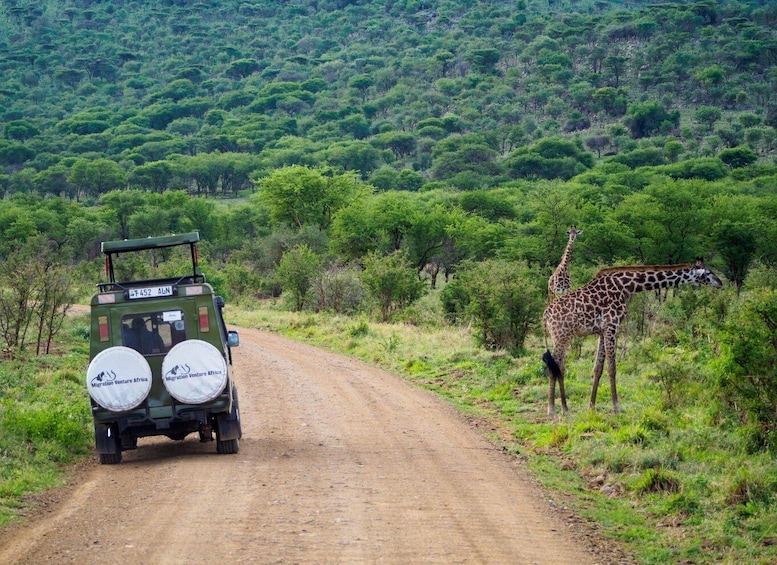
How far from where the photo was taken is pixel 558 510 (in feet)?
29.0

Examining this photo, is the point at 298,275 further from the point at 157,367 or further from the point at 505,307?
the point at 157,367

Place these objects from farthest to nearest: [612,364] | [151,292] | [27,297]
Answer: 1. [27,297]
2. [612,364]
3. [151,292]

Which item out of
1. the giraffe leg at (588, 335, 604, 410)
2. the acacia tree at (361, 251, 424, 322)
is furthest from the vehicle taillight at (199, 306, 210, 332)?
Result: the acacia tree at (361, 251, 424, 322)

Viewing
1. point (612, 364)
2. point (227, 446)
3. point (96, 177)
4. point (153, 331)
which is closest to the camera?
point (153, 331)

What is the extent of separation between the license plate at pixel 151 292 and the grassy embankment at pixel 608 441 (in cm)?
219

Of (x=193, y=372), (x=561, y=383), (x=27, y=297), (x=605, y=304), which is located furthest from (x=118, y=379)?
(x=27, y=297)

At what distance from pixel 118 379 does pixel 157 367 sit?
514mm

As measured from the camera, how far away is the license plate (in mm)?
10336

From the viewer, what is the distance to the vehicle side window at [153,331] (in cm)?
1045

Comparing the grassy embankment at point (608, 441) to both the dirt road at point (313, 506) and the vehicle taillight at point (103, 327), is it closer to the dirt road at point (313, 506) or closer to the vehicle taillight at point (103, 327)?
the dirt road at point (313, 506)

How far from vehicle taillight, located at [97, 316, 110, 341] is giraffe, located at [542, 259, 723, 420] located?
6.28 metres

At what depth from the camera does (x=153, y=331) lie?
1052cm

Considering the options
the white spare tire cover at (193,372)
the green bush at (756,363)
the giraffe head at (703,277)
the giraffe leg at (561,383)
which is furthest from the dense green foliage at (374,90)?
the white spare tire cover at (193,372)

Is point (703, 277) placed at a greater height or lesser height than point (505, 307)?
greater
